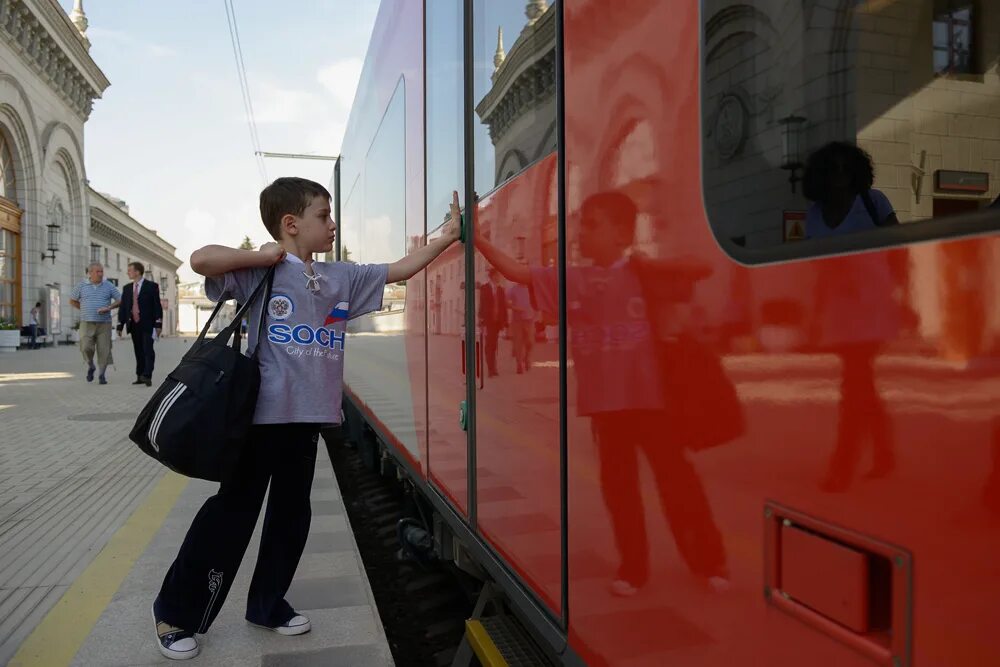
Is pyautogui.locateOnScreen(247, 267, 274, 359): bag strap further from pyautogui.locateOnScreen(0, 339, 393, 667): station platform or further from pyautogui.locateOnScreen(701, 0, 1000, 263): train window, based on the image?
pyautogui.locateOnScreen(701, 0, 1000, 263): train window

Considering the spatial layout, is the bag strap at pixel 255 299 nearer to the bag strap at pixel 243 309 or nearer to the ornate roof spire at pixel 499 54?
the bag strap at pixel 243 309

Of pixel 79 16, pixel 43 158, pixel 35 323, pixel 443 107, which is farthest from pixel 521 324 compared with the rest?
pixel 79 16

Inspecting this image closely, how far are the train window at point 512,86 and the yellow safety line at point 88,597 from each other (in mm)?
2061

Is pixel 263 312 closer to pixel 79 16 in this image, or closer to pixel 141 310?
pixel 141 310

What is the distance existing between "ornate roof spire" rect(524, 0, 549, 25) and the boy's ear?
1034 mm

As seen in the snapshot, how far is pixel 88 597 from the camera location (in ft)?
10.5

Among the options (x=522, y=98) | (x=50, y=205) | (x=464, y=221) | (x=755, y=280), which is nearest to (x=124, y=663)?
(x=464, y=221)

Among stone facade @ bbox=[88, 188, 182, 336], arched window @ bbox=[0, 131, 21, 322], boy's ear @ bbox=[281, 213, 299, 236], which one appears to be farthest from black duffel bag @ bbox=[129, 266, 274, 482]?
stone facade @ bbox=[88, 188, 182, 336]

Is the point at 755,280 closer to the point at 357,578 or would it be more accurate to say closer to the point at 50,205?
the point at 357,578

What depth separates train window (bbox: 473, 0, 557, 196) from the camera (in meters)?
1.95

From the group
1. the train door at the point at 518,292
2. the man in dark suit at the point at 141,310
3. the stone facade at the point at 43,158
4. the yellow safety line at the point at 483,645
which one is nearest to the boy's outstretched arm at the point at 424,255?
the train door at the point at 518,292

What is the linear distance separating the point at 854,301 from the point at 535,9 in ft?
4.34

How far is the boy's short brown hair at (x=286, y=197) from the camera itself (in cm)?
264

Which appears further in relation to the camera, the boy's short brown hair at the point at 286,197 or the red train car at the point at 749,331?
the boy's short brown hair at the point at 286,197
